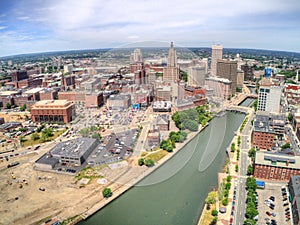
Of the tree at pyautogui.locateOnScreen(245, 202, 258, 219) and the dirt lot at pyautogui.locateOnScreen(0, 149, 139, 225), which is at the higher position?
the tree at pyautogui.locateOnScreen(245, 202, 258, 219)

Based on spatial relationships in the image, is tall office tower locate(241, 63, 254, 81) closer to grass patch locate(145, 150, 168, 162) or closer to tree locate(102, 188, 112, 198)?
grass patch locate(145, 150, 168, 162)

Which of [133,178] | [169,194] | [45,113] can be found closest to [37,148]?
[45,113]

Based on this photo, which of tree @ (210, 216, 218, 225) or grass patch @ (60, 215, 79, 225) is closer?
tree @ (210, 216, 218, 225)

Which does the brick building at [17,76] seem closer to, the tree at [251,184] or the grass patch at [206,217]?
the grass patch at [206,217]

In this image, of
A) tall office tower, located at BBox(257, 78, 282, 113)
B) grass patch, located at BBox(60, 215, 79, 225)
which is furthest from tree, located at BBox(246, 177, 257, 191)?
tall office tower, located at BBox(257, 78, 282, 113)

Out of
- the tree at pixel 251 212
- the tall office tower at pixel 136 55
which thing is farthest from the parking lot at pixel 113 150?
the tree at pixel 251 212

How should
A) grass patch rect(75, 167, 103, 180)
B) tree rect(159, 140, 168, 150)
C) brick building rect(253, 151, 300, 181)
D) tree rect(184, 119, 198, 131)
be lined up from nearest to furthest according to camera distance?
1. brick building rect(253, 151, 300, 181)
2. grass patch rect(75, 167, 103, 180)
3. tree rect(159, 140, 168, 150)
4. tree rect(184, 119, 198, 131)

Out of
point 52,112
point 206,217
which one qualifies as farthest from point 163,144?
point 52,112

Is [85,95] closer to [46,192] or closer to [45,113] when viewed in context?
[45,113]
